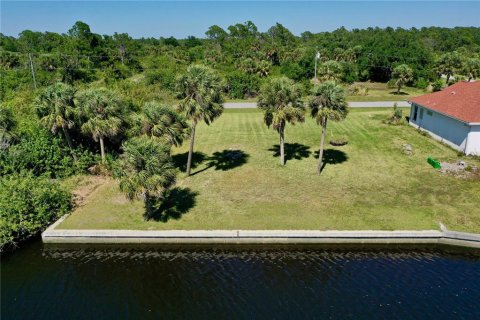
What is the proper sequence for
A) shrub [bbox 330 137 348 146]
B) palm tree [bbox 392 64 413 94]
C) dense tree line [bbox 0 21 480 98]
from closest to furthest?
1. shrub [bbox 330 137 348 146]
2. palm tree [bbox 392 64 413 94]
3. dense tree line [bbox 0 21 480 98]

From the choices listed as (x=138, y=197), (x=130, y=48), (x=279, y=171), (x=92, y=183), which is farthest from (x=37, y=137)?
(x=130, y=48)

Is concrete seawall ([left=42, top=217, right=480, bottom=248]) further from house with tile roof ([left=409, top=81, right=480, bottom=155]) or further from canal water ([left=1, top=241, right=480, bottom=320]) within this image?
house with tile roof ([left=409, top=81, right=480, bottom=155])

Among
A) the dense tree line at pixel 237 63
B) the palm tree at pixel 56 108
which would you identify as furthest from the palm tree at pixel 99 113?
the dense tree line at pixel 237 63

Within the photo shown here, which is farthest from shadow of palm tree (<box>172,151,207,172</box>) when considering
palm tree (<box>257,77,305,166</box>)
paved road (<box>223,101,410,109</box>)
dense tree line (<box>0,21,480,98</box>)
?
dense tree line (<box>0,21,480,98</box>)

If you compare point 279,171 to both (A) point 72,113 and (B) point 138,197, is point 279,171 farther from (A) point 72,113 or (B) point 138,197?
(A) point 72,113

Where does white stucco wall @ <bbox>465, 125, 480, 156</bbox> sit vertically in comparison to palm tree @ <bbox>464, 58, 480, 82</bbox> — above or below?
below

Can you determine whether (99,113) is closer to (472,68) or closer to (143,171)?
(143,171)
